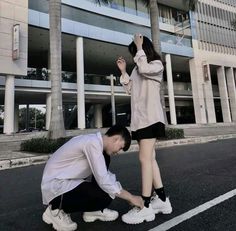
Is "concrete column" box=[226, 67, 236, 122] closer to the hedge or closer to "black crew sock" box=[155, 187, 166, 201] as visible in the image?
the hedge

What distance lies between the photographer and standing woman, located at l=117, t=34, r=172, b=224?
8.93ft

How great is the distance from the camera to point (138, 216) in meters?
2.50

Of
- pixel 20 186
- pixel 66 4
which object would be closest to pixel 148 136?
pixel 20 186

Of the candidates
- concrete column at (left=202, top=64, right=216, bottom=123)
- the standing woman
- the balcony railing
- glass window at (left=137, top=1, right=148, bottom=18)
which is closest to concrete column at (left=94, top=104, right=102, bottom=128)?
the balcony railing

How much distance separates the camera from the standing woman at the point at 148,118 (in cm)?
272

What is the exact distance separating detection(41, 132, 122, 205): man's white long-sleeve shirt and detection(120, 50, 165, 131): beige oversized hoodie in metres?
0.60

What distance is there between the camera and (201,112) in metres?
34.5

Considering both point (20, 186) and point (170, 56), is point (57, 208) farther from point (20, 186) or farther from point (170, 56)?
point (170, 56)

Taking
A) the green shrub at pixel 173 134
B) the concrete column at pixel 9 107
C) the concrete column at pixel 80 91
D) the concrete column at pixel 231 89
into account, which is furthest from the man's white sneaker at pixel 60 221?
the concrete column at pixel 231 89

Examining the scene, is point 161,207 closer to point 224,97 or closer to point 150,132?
point 150,132

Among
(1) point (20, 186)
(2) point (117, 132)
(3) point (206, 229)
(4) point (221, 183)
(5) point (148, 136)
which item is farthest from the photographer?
(1) point (20, 186)

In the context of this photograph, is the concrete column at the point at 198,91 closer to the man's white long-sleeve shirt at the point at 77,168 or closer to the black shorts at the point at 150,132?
the black shorts at the point at 150,132

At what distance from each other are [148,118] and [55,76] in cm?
1087

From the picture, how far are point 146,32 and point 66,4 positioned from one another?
10093 mm
